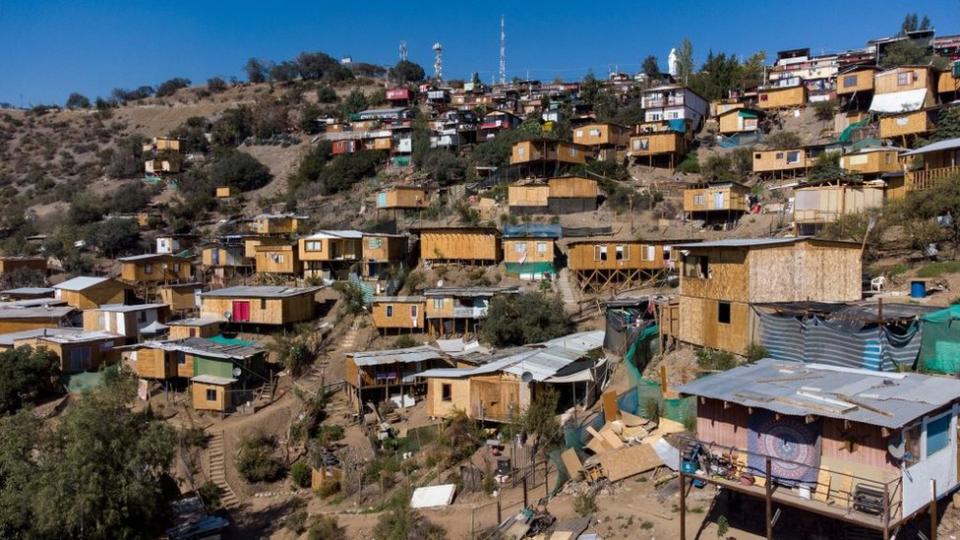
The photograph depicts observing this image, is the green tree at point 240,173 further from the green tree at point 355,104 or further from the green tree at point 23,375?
the green tree at point 23,375

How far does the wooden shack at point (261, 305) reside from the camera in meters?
31.7

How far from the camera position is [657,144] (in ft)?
149

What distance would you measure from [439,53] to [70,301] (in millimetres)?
81177

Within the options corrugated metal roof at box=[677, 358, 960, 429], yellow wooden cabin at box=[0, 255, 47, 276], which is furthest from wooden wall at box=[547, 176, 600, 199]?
yellow wooden cabin at box=[0, 255, 47, 276]

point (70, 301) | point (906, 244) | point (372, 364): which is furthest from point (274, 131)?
point (906, 244)

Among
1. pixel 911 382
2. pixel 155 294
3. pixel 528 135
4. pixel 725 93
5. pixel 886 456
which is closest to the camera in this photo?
pixel 886 456

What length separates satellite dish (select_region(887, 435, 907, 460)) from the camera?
1082 centimetres

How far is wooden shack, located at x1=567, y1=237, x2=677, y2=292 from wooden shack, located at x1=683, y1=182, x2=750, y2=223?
5.49m

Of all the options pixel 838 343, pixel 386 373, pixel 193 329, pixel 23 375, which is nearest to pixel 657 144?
pixel 386 373

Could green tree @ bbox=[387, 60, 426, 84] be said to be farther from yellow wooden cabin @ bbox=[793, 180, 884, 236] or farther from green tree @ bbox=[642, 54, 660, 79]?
yellow wooden cabin @ bbox=[793, 180, 884, 236]

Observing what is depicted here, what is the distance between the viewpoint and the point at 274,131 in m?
79.1

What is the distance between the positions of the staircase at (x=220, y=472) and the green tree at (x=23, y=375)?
29.3ft

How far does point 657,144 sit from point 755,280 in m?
27.8

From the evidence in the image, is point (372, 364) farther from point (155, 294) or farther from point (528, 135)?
point (528, 135)
